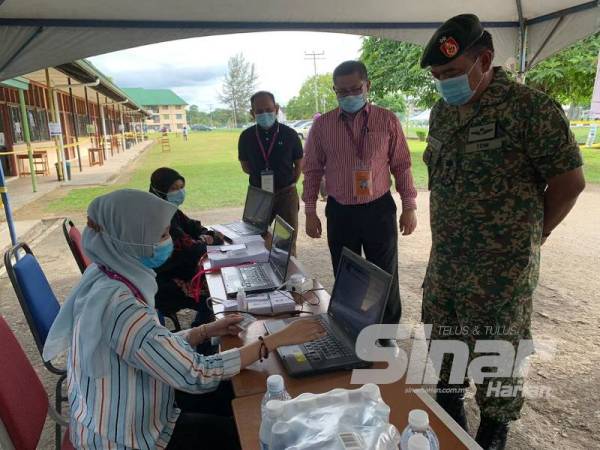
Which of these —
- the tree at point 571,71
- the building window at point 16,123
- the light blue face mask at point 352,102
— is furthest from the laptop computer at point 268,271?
the building window at point 16,123

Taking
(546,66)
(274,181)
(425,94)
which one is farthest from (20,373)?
(425,94)

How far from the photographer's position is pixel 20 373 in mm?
1415

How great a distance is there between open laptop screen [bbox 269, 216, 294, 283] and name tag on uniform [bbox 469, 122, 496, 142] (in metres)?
0.91

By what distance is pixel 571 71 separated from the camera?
9.75m

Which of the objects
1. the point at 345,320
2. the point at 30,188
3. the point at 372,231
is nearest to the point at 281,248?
the point at 372,231

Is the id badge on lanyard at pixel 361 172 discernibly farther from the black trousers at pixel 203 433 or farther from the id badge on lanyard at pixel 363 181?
the black trousers at pixel 203 433

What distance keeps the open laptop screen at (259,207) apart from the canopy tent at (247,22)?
1.38m

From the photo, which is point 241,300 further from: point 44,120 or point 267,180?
point 44,120

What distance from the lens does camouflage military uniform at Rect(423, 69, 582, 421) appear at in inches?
59.6

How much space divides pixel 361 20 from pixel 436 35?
7.79 ft

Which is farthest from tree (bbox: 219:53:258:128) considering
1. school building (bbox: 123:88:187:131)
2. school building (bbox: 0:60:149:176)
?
school building (bbox: 0:60:149:176)

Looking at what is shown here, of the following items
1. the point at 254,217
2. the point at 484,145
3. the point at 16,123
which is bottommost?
the point at 254,217

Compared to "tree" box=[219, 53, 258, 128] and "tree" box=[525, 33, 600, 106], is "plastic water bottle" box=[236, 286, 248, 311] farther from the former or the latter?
"tree" box=[219, 53, 258, 128]

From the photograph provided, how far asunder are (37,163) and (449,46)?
13634 millimetres
